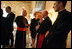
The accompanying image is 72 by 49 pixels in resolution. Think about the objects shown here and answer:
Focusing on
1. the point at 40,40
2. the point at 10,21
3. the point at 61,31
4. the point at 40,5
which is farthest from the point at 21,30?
the point at 40,5

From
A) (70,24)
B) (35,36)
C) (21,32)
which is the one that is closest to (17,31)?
(21,32)

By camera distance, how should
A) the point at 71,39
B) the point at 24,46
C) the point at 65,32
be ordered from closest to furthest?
the point at 65,32 < the point at 71,39 < the point at 24,46

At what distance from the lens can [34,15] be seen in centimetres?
181

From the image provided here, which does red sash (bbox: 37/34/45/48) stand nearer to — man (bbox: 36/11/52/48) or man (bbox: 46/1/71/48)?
man (bbox: 36/11/52/48)

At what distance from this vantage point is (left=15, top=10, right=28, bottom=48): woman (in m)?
1.64

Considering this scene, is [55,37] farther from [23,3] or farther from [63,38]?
[23,3]

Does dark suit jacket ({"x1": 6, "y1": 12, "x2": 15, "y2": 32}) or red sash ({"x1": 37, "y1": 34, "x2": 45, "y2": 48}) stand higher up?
dark suit jacket ({"x1": 6, "y1": 12, "x2": 15, "y2": 32})

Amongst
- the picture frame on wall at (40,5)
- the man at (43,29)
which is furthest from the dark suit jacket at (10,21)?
the picture frame on wall at (40,5)

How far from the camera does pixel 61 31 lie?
0.97 metres

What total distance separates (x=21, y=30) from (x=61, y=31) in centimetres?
89

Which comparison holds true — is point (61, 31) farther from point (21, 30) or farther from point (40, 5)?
point (40, 5)

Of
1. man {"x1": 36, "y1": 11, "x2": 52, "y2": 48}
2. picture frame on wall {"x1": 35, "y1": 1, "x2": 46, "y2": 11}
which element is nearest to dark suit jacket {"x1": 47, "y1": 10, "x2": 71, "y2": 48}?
man {"x1": 36, "y1": 11, "x2": 52, "y2": 48}

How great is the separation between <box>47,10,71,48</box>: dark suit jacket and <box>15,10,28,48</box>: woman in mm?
750

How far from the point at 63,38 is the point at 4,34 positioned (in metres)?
1.11
